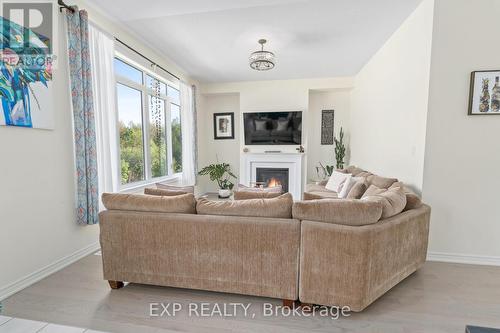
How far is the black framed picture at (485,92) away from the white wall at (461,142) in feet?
0.18

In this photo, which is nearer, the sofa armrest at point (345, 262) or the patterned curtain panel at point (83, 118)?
the sofa armrest at point (345, 262)

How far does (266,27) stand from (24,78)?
270 centimetres

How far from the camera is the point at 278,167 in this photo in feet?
19.1

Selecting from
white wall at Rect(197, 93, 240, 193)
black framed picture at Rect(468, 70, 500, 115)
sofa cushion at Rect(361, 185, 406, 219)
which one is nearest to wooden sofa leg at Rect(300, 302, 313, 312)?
sofa cushion at Rect(361, 185, 406, 219)

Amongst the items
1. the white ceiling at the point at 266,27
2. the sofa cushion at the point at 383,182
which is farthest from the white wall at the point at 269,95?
the sofa cushion at the point at 383,182

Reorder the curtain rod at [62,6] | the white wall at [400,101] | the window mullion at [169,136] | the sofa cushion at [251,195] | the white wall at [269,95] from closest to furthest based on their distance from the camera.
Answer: the sofa cushion at [251,195] < the curtain rod at [62,6] < the white wall at [400,101] < the window mullion at [169,136] < the white wall at [269,95]

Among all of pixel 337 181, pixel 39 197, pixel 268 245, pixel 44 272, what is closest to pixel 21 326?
pixel 44 272

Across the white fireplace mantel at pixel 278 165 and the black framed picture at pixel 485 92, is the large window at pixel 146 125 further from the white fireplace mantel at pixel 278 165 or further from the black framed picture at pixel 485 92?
the black framed picture at pixel 485 92

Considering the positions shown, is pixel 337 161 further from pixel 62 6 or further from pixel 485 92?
pixel 62 6

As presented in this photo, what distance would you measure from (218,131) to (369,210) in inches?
206

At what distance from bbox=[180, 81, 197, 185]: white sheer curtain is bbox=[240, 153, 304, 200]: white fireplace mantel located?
1232 millimetres

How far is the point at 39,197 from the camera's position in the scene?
227 centimetres

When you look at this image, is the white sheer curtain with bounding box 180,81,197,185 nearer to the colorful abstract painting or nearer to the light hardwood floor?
the colorful abstract painting

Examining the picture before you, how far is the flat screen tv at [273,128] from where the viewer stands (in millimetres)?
5656
